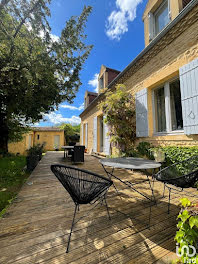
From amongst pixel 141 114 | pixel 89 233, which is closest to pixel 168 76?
pixel 141 114

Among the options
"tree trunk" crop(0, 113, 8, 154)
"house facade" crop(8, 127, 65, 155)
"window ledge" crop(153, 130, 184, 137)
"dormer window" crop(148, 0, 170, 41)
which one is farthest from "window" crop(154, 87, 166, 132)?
"house facade" crop(8, 127, 65, 155)

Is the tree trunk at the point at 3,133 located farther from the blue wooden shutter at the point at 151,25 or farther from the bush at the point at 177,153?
the blue wooden shutter at the point at 151,25

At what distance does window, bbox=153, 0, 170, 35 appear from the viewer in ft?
14.2

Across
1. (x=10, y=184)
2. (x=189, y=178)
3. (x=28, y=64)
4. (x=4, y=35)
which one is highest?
(x=4, y=35)

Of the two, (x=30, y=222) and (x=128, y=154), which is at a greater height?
(x=128, y=154)

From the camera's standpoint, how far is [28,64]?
4.19 m

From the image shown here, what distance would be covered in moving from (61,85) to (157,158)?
541cm

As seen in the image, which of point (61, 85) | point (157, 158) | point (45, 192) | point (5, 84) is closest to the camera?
point (45, 192)

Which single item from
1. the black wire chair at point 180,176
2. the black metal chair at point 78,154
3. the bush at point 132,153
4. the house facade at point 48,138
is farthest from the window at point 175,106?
the house facade at point 48,138

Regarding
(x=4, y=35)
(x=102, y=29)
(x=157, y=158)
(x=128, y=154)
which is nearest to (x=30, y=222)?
(x=157, y=158)

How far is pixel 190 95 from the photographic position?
2961 mm

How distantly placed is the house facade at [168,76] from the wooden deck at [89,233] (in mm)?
2075

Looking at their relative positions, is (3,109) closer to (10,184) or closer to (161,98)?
(10,184)

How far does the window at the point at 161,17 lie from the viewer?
14.2 ft
